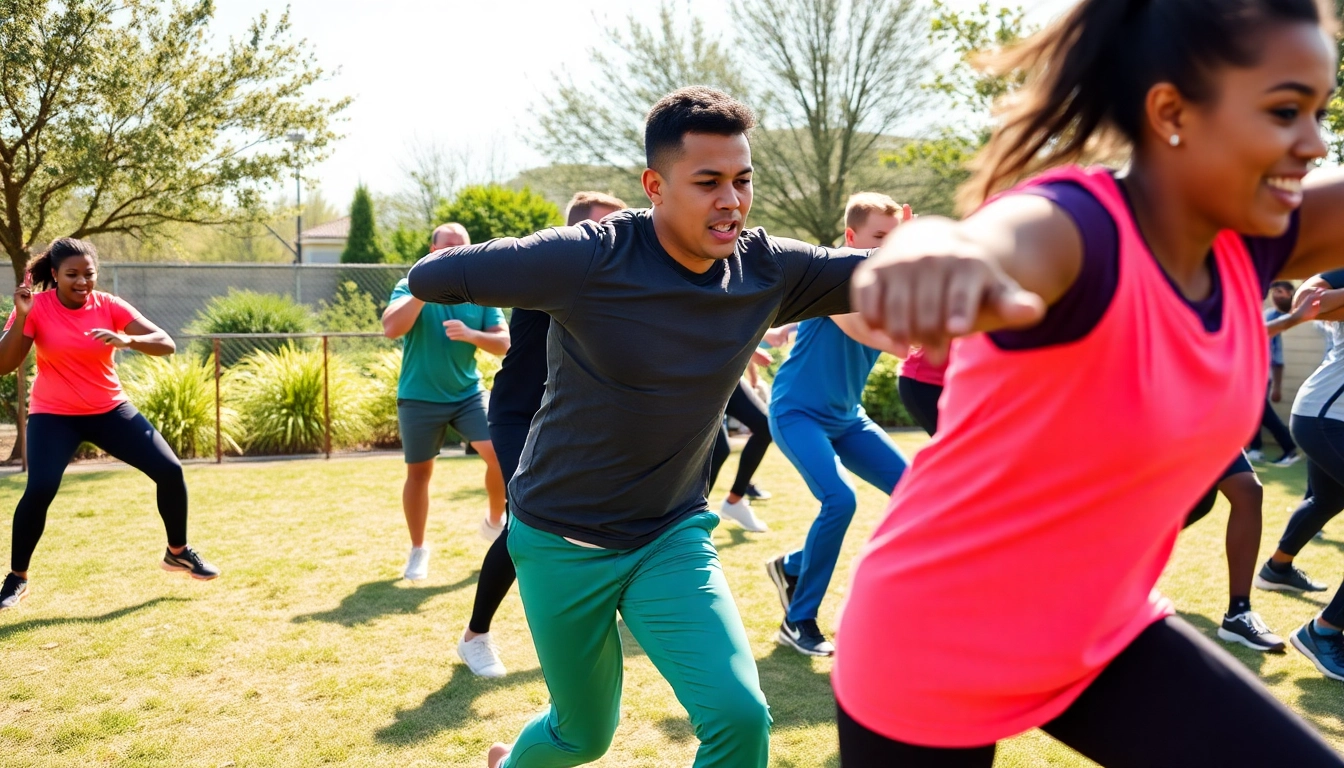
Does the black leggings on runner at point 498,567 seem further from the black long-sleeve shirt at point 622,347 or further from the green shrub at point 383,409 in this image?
the green shrub at point 383,409

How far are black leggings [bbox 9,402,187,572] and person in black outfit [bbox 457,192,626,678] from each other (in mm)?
2443

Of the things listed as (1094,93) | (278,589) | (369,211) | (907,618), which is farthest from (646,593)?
(369,211)

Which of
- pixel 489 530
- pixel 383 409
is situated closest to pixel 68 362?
pixel 489 530

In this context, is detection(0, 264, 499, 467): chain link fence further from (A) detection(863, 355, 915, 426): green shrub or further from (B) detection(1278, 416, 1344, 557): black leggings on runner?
(B) detection(1278, 416, 1344, 557): black leggings on runner

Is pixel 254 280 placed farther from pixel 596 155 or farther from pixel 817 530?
pixel 817 530

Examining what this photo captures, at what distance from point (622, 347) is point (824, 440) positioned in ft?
9.56

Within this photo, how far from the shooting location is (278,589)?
680 cm

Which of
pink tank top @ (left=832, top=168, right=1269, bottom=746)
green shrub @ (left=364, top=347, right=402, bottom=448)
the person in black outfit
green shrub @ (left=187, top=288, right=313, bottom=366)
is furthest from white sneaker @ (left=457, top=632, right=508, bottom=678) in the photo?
green shrub @ (left=187, top=288, right=313, bottom=366)

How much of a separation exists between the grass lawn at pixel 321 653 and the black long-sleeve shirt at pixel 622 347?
5.27ft

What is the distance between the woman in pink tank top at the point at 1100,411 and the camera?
151cm

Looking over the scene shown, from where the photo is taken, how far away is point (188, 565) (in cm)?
679

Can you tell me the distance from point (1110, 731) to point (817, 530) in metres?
3.66

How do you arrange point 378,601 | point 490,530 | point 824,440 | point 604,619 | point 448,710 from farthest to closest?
point 490,530 → point 378,601 → point 824,440 → point 448,710 → point 604,619

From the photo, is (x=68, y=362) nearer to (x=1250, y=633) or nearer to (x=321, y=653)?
(x=321, y=653)
